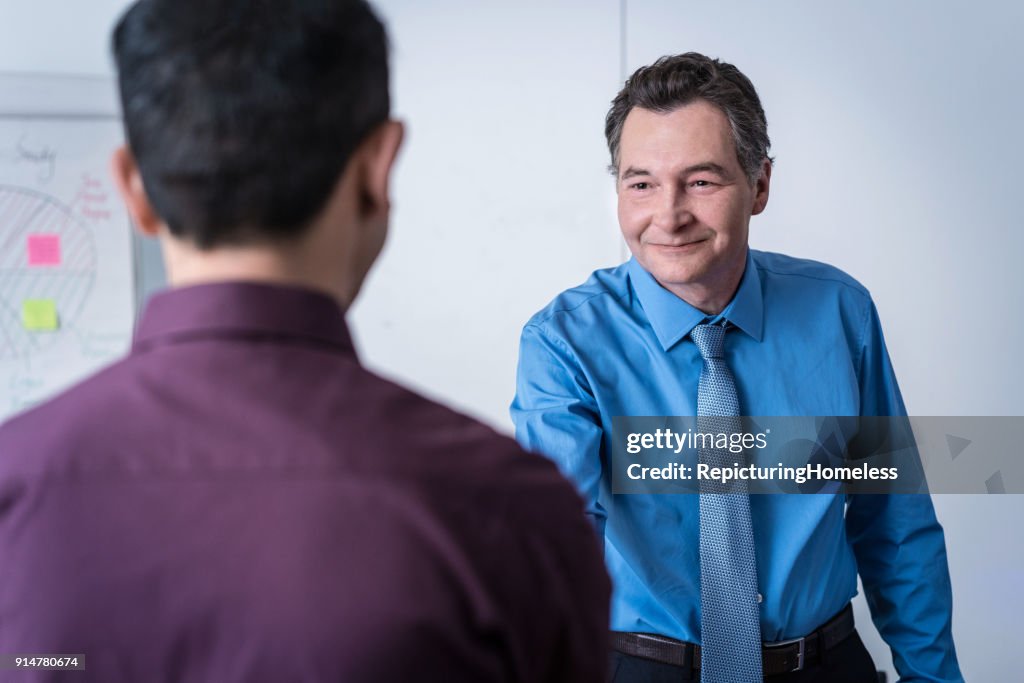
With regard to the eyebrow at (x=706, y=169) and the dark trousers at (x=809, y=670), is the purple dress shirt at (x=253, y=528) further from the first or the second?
the eyebrow at (x=706, y=169)

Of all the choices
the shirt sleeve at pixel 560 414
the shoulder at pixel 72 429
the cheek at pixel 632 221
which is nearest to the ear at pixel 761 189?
the cheek at pixel 632 221

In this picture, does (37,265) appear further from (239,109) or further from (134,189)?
(239,109)

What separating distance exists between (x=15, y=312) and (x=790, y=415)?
204cm

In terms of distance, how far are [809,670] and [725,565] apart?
0.23 metres

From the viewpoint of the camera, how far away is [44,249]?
2590 millimetres

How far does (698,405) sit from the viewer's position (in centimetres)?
161

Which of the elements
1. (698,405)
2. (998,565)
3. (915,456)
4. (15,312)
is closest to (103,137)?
(15,312)

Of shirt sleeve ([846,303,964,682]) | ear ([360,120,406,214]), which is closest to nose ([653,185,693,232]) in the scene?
shirt sleeve ([846,303,964,682])

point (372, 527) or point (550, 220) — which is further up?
point (550, 220)

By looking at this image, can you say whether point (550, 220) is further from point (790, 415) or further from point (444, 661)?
point (444, 661)

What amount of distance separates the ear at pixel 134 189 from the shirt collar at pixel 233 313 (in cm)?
7

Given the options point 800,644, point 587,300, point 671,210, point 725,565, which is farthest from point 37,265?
point 800,644

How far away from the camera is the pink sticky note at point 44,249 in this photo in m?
2.58

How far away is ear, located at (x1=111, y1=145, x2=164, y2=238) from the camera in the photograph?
2.13 ft
